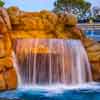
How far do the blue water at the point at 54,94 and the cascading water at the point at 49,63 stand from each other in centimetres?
100

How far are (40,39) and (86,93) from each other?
9.88 feet

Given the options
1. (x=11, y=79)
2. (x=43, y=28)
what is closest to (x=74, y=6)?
(x=43, y=28)

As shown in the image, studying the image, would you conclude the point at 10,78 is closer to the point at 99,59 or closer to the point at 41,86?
the point at 41,86

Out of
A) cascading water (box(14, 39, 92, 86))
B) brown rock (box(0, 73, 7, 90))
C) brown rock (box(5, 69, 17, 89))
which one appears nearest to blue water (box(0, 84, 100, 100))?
brown rock (box(5, 69, 17, 89))

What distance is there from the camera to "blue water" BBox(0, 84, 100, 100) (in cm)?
1179

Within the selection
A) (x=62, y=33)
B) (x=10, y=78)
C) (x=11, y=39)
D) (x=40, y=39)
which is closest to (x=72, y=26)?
(x=62, y=33)

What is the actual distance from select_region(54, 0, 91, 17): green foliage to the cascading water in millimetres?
25079

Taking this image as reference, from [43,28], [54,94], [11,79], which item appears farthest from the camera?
[43,28]

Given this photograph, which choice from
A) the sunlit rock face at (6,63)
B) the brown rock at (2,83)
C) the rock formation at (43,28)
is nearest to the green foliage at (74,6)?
the rock formation at (43,28)

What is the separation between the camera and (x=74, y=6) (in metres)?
40.6

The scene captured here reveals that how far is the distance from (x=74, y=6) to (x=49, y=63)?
26.6 metres

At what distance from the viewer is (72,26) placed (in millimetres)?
15852

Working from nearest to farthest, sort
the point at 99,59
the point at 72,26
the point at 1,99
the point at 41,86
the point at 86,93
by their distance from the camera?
the point at 1,99 < the point at 86,93 < the point at 41,86 < the point at 99,59 < the point at 72,26

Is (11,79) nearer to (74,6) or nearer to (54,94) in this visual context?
(54,94)
